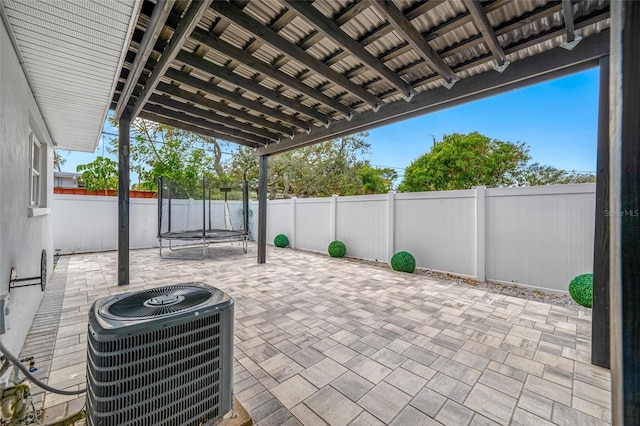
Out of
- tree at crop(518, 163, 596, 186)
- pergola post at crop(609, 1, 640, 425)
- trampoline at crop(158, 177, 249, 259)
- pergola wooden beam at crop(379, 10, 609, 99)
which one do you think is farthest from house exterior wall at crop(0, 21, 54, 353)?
tree at crop(518, 163, 596, 186)

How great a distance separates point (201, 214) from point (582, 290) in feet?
25.6

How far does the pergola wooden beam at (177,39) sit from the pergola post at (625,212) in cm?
202

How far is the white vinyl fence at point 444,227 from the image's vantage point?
3.55 m

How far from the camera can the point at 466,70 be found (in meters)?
2.61

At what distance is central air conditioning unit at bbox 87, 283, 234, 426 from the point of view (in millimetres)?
1004

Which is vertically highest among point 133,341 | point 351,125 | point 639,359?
point 351,125

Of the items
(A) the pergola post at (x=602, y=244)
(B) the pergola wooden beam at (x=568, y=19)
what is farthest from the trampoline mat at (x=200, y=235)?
(B) the pergola wooden beam at (x=568, y=19)

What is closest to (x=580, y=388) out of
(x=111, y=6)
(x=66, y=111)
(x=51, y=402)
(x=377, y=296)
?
(x=377, y=296)

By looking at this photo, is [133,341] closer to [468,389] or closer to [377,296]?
[468,389]

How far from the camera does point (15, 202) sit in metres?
2.06

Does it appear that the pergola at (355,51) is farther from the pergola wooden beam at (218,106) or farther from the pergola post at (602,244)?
the pergola post at (602,244)

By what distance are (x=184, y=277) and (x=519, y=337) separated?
443 centimetres

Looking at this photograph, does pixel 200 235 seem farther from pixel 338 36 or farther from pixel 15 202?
pixel 338 36

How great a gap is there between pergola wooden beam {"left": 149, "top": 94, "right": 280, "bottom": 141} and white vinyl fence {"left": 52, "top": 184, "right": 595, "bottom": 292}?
2577mm
